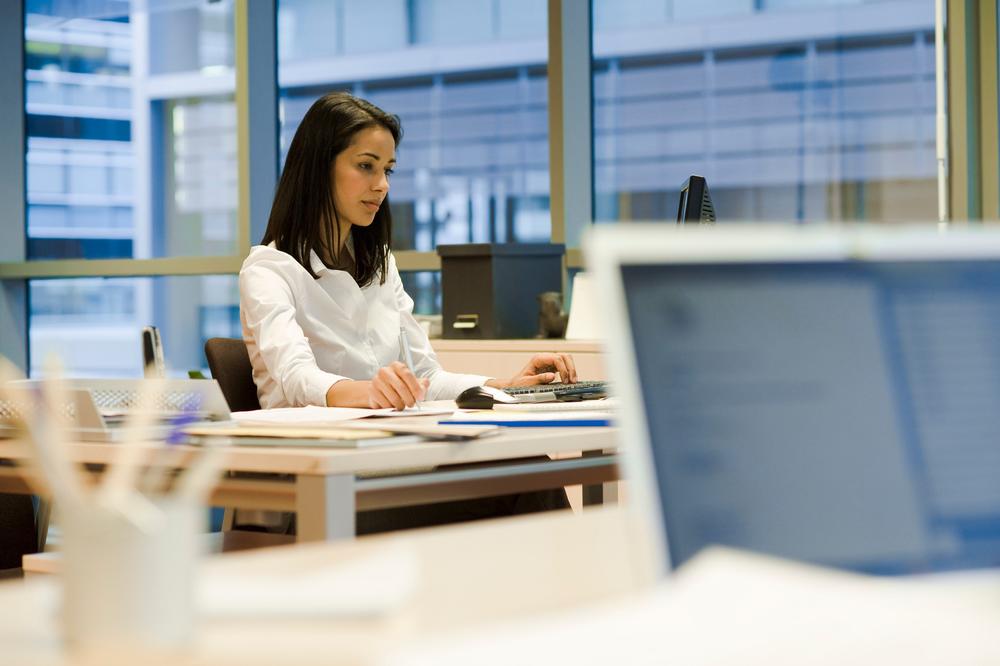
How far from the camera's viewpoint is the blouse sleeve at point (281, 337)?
2.24 meters

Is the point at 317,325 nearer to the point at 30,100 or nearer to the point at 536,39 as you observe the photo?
the point at 536,39

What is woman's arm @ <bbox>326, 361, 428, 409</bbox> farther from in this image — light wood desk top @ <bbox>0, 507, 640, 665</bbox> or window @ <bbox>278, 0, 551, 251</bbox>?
window @ <bbox>278, 0, 551, 251</bbox>

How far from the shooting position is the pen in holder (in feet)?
1.93

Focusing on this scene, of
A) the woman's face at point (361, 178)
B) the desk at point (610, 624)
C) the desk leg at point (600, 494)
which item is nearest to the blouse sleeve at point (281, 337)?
the woman's face at point (361, 178)

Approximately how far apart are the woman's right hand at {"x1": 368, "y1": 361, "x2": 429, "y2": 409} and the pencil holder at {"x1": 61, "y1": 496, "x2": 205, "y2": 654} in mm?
1244

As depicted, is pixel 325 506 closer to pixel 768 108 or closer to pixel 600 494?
pixel 600 494

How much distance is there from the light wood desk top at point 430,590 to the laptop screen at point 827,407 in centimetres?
8

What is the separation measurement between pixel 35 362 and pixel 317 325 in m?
3.47

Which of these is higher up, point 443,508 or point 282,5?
point 282,5

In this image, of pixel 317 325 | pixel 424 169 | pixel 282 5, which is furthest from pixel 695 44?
pixel 317 325

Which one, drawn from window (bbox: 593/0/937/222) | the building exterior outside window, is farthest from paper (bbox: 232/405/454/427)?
window (bbox: 593/0/937/222)

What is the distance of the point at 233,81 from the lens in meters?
5.23

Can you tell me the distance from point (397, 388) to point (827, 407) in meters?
1.22

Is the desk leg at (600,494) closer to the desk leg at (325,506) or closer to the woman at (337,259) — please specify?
the woman at (337,259)
